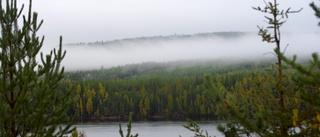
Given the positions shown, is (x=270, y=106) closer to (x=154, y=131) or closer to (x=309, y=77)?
(x=309, y=77)

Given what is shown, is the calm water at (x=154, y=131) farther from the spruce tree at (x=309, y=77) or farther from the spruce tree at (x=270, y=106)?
the spruce tree at (x=309, y=77)

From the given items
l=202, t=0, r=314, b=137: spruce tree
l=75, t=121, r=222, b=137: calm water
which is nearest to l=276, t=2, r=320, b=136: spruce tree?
l=202, t=0, r=314, b=137: spruce tree

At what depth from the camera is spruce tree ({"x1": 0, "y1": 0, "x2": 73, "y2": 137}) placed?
24.4 feet

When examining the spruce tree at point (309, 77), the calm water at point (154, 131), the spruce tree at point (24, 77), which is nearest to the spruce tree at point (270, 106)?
the spruce tree at point (309, 77)

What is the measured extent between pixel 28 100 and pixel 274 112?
173 inches

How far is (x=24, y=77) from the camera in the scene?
7.28 metres

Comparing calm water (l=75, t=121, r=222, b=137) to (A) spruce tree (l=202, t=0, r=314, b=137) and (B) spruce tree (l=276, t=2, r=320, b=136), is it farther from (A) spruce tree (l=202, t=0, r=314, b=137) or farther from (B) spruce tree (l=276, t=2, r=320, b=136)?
(B) spruce tree (l=276, t=2, r=320, b=136)

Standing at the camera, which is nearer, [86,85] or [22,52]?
[22,52]

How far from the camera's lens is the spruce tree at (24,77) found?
7.43 metres

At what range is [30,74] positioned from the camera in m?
7.25

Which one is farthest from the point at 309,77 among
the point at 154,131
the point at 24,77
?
the point at 154,131

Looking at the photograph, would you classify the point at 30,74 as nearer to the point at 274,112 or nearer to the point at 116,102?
the point at 274,112

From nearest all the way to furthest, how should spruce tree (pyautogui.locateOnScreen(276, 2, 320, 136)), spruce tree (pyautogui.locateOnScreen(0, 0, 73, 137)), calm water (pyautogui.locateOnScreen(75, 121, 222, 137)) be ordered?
spruce tree (pyautogui.locateOnScreen(276, 2, 320, 136)) < spruce tree (pyautogui.locateOnScreen(0, 0, 73, 137)) < calm water (pyautogui.locateOnScreen(75, 121, 222, 137))

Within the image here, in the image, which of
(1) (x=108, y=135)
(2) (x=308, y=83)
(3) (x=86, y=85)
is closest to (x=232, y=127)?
(2) (x=308, y=83)
